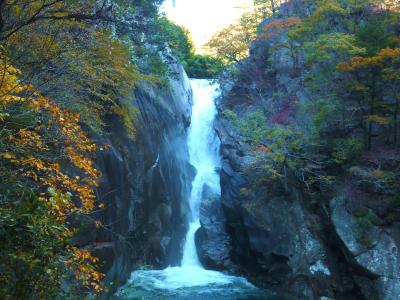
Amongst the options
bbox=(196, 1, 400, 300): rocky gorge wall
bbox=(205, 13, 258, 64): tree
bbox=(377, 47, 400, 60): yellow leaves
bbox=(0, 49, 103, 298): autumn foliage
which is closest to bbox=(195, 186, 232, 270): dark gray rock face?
bbox=(196, 1, 400, 300): rocky gorge wall

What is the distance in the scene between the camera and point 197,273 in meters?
16.5

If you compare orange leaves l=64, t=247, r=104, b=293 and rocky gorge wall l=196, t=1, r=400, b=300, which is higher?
rocky gorge wall l=196, t=1, r=400, b=300

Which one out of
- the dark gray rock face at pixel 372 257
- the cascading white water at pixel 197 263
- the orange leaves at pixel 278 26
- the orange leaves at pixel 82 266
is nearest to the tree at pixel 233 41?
the orange leaves at pixel 278 26

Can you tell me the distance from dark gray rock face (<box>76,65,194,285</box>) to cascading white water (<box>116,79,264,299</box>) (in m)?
0.49

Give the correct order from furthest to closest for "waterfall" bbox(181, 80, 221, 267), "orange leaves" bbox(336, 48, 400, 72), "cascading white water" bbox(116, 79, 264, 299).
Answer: "waterfall" bbox(181, 80, 221, 267)
"cascading white water" bbox(116, 79, 264, 299)
"orange leaves" bbox(336, 48, 400, 72)

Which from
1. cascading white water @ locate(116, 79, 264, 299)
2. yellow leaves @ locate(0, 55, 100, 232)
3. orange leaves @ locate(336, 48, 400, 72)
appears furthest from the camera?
cascading white water @ locate(116, 79, 264, 299)

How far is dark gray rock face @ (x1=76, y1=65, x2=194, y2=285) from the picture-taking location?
12.1m

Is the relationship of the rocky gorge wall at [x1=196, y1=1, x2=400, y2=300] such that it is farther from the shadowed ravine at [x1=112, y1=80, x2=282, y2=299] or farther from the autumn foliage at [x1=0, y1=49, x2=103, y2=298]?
the autumn foliage at [x1=0, y1=49, x2=103, y2=298]

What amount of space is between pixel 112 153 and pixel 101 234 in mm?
2602

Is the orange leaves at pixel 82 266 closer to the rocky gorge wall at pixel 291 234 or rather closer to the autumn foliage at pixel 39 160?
the autumn foliage at pixel 39 160

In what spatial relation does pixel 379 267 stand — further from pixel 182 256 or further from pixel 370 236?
pixel 182 256

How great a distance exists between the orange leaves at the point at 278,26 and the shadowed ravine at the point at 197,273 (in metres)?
6.32

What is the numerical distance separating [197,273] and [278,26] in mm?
13395

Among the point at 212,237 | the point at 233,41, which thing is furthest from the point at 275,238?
the point at 233,41
